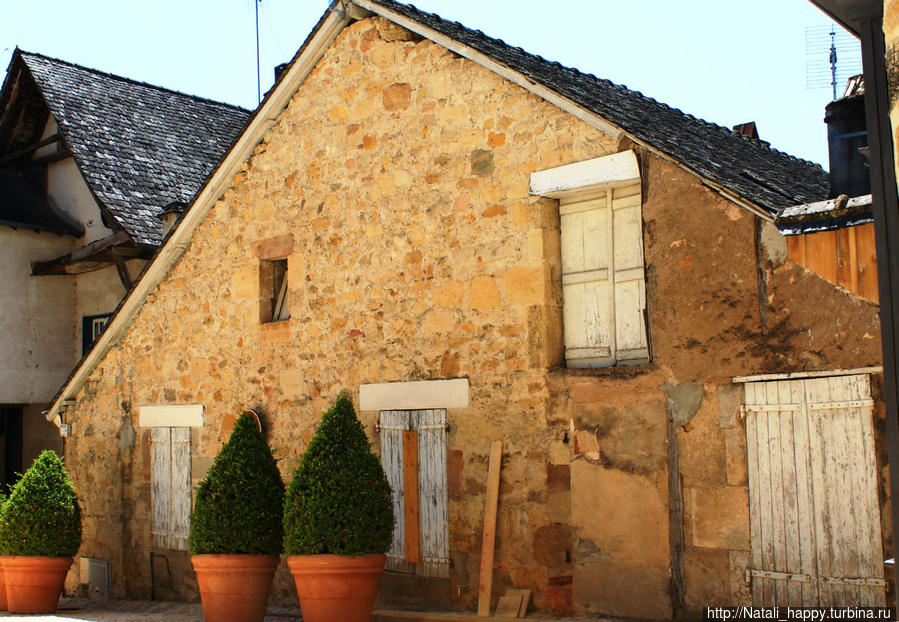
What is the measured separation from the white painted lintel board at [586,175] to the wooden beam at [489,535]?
200 cm

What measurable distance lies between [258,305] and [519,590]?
3893 millimetres

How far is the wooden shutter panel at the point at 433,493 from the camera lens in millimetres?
8508

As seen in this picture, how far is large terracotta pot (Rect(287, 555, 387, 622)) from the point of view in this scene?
25.4ft

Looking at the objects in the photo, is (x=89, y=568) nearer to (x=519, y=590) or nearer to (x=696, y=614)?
(x=519, y=590)

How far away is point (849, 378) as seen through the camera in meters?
6.50

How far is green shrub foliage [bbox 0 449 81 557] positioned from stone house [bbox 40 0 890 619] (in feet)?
2.82

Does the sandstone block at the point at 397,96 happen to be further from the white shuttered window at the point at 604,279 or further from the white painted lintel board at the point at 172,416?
the white painted lintel board at the point at 172,416

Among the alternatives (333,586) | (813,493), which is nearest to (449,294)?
(333,586)

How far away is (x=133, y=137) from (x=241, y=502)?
837 cm

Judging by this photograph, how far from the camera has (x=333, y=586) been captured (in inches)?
305

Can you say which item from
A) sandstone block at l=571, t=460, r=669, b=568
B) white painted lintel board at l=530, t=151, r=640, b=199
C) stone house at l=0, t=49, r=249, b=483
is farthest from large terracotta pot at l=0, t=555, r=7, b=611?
white painted lintel board at l=530, t=151, r=640, b=199

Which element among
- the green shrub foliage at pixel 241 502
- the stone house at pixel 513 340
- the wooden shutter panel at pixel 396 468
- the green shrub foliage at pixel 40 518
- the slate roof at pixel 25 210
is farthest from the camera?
the slate roof at pixel 25 210

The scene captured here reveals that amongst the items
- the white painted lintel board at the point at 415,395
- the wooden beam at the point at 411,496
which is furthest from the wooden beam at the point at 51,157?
the wooden beam at the point at 411,496

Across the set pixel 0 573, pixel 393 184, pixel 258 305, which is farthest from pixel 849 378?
pixel 0 573
